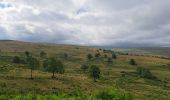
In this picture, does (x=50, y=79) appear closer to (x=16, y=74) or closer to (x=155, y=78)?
(x=16, y=74)

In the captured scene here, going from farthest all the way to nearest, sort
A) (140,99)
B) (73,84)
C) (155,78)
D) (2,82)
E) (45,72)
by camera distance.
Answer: (155,78)
(45,72)
(73,84)
(2,82)
(140,99)

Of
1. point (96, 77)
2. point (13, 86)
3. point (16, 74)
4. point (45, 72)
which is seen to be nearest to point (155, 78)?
point (96, 77)

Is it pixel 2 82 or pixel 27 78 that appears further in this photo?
pixel 27 78

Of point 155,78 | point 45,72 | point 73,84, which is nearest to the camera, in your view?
point 73,84

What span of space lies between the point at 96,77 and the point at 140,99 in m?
44.4

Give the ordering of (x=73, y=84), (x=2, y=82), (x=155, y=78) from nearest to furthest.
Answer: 1. (x=2, y=82)
2. (x=73, y=84)
3. (x=155, y=78)

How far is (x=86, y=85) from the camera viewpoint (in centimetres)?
11569

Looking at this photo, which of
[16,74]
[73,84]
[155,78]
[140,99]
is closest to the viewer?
[140,99]

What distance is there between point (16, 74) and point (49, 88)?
25.5 metres

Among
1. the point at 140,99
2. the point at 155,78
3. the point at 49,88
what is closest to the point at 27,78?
the point at 49,88

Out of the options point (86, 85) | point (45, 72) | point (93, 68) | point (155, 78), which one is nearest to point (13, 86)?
point (86, 85)

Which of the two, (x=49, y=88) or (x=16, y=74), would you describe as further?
(x=16, y=74)

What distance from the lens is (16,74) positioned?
403 feet

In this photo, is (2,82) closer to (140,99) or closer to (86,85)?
(86,85)
